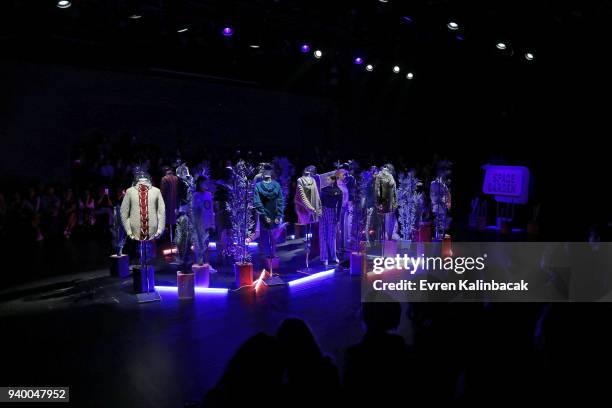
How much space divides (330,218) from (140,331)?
3509 millimetres

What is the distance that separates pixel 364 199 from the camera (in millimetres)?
7566

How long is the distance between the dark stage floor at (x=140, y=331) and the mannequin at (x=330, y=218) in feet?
2.46

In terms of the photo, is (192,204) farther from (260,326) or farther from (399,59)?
(399,59)

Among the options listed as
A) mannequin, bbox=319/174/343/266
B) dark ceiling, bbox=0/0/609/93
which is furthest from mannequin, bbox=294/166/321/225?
dark ceiling, bbox=0/0/609/93

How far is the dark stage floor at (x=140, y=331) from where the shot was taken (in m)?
3.92

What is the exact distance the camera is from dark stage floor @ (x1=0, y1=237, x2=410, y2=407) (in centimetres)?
392

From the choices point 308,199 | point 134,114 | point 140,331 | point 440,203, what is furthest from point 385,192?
point 134,114

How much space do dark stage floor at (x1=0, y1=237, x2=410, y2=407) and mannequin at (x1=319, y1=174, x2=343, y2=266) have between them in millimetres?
749

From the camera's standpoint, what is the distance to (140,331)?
16.5 ft

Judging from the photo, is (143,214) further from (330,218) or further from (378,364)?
(378,364)

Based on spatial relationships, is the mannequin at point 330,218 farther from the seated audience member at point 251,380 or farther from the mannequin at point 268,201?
the seated audience member at point 251,380

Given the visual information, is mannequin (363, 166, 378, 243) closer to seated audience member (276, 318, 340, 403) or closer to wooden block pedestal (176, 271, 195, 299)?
wooden block pedestal (176, 271, 195, 299)

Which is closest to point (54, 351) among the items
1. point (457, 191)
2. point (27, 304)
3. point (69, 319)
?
point (69, 319)

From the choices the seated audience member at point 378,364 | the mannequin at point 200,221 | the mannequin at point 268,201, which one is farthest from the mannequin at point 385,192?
the seated audience member at point 378,364
